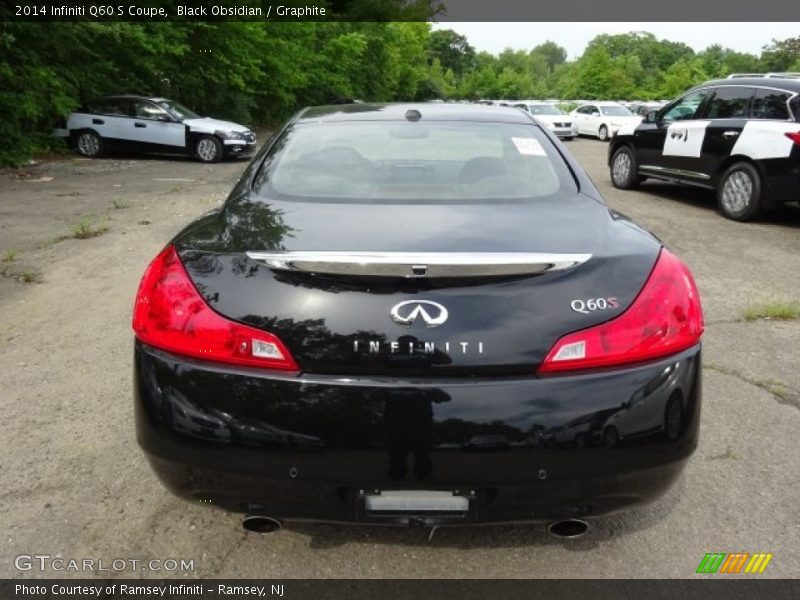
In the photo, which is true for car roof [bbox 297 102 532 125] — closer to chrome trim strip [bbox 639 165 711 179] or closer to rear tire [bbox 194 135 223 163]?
chrome trim strip [bbox 639 165 711 179]

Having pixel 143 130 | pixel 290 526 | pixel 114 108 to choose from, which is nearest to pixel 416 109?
pixel 290 526

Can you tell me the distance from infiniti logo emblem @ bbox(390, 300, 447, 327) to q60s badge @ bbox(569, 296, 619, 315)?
380 mm

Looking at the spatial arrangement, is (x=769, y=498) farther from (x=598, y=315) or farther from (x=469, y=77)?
(x=469, y=77)

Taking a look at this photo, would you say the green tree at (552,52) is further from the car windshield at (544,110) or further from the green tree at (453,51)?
the car windshield at (544,110)

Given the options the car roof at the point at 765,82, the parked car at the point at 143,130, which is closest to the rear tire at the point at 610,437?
the car roof at the point at 765,82

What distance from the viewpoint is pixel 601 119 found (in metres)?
29.0

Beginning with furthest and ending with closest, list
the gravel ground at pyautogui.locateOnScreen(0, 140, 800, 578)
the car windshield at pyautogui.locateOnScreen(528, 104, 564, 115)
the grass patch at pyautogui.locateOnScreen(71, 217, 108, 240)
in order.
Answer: the car windshield at pyautogui.locateOnScreen(528, 104, 564, 115), the grass patch at pyautogui.locateOnScreen(71, 217, 108, 240), the gravel ground at pyautogui.locateOnScreen(0, 140, 800, 578)

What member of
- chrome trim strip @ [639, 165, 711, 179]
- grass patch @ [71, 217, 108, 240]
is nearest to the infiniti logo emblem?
grass patch @ [71, 217, 108, 240]

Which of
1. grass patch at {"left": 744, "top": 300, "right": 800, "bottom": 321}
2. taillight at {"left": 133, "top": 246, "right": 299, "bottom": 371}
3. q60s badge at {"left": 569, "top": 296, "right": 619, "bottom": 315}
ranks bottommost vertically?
grass patch at {"left": 744, "top": 300, "right": 800, "bottom": 321}

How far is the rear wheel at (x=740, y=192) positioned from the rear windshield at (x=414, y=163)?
21.6ft

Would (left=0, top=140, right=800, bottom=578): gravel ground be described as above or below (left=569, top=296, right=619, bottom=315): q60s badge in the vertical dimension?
below

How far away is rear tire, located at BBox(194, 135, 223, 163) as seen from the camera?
17031mm

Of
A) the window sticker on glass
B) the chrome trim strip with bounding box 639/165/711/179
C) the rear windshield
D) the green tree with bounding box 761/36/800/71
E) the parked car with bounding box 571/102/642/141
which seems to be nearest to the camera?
the rear windshield

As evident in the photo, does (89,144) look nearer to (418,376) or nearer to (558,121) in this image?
(418,376)
